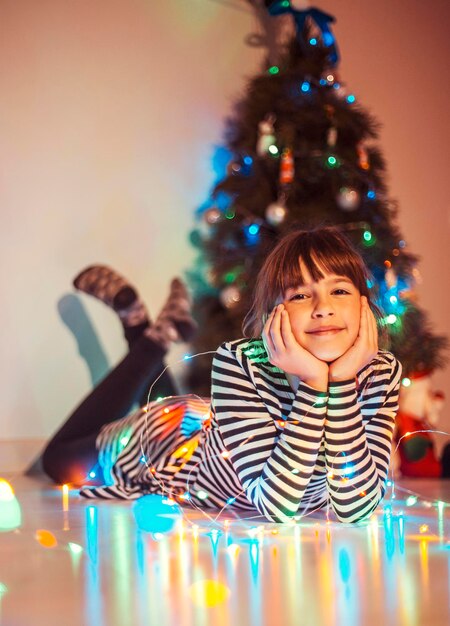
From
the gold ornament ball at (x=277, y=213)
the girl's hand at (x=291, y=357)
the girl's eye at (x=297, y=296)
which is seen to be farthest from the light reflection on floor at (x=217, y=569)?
the gold ornament ball at (x=277, y=213)

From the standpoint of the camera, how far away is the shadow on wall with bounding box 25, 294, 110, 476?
2.51m

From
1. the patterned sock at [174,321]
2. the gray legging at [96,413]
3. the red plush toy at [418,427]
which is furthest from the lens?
the red plush toy at [418,427]

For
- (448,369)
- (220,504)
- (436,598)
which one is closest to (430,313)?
(448,369)

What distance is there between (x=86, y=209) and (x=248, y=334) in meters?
1.08

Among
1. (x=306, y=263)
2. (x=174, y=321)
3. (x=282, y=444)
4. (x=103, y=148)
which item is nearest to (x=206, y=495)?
(x=282, y=444)

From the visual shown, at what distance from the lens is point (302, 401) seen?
1190 millimetres

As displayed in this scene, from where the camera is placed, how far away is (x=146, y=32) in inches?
107

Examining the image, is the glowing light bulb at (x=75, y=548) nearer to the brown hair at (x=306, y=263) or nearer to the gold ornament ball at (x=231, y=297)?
the brown hair at (x=306, y=263)

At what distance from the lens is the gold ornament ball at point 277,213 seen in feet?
7.72

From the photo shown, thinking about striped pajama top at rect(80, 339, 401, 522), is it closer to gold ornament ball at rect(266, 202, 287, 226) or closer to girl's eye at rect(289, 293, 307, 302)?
girl's eye at rect(289, 293, 307, 302)

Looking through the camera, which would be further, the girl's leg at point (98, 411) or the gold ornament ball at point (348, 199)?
the gold ornament ball at point (348, 199)

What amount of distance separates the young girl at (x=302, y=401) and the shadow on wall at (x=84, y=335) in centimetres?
101

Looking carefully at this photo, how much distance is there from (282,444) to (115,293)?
47.5 inches

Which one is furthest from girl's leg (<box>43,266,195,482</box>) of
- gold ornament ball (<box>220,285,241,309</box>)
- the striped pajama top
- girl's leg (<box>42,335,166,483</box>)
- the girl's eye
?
the girl's eye
